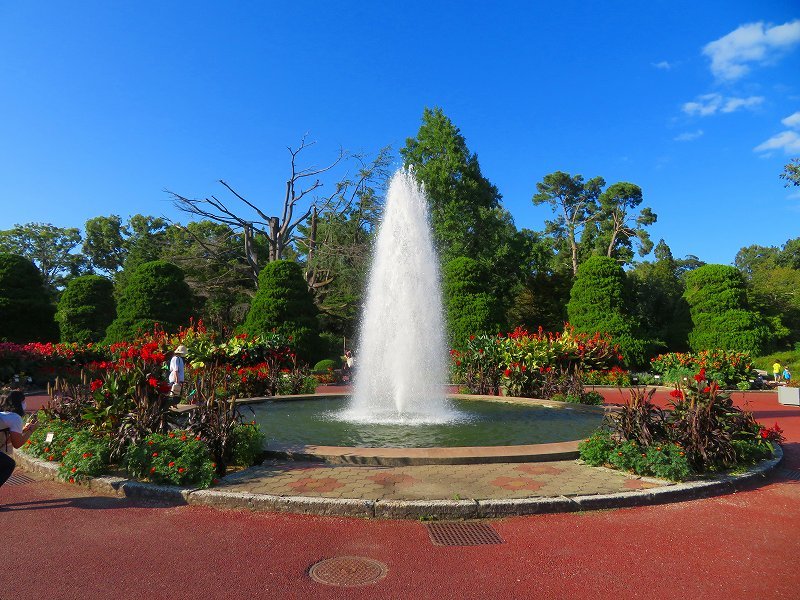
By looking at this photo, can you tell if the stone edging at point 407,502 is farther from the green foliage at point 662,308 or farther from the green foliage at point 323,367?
the green foliage at point 662,308

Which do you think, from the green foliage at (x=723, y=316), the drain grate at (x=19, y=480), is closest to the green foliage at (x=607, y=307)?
the green foliage at (x=723, y=316)

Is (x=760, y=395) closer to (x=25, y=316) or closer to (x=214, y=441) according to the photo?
(x=214, y=441)

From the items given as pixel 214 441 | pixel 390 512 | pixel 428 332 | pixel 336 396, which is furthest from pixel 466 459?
pixel 336 396

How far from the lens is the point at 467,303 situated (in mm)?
25359

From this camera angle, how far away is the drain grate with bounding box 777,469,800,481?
21.7ft

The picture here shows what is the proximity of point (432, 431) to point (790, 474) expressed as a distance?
5113 mm

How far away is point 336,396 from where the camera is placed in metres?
13.9

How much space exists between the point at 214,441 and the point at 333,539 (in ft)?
8.44

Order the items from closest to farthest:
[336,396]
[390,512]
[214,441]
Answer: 1. [390,512]
2. [214,441]
3. [336,396]

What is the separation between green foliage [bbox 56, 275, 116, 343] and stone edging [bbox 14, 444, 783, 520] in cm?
2494

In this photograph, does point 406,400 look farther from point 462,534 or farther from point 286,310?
point 286,310

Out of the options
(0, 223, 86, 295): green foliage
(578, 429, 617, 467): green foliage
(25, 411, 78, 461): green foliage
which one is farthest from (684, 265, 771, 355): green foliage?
(0, 223, 86, 295): green foliage

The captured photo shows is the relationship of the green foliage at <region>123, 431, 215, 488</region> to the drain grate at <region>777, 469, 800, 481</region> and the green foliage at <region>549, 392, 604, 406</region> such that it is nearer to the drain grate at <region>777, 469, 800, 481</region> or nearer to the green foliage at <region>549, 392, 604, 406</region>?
the drain grate at <region>777, 469, 800, 481</region>

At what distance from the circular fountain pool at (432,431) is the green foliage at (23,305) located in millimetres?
22855
